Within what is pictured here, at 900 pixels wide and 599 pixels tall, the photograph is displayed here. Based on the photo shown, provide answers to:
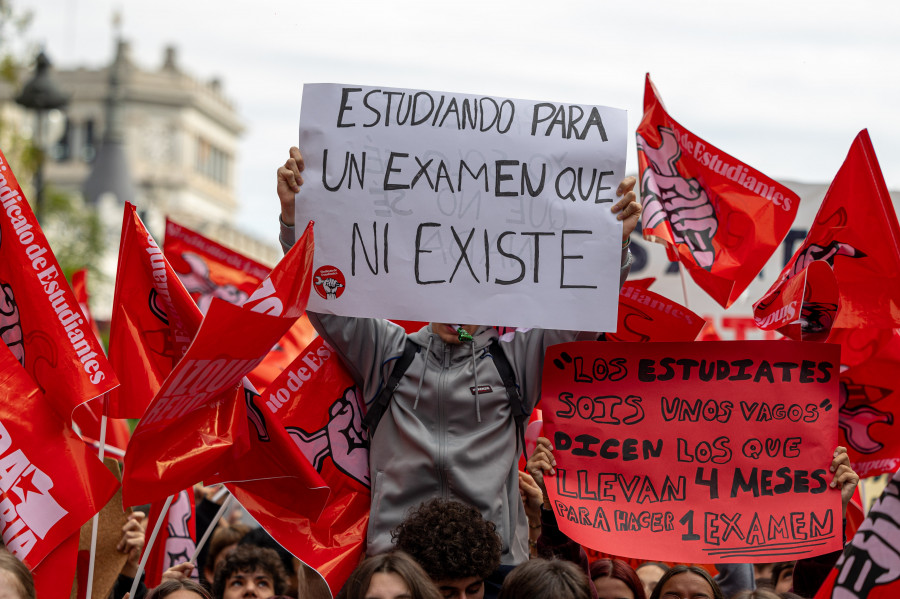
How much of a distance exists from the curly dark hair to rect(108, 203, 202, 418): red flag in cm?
99

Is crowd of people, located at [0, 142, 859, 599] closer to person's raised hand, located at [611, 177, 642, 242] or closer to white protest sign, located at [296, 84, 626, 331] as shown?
person's raised hand, located at [611, 177, 642, 242]

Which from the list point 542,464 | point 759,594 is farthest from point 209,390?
point 759,594

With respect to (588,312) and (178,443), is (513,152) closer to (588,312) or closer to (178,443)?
(588,312)

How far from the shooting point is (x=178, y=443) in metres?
4.25

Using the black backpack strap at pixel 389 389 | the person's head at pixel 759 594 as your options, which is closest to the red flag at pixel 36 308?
the black backpack strap at pixel 389 389

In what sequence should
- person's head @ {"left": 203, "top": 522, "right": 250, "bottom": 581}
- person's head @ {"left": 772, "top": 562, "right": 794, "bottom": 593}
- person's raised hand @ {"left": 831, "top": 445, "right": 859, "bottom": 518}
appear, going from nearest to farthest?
person's raised hand @ {"left": 831, "top": 445, "right": 859, "bottom": 518} < person's head @ {"left": 772, "top": 562, "right": 794, "bottom": 593} < person's head @ {"left": 203, "top": 522, "right": 250, "bottom": 581}

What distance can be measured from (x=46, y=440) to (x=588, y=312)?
5.97 feet

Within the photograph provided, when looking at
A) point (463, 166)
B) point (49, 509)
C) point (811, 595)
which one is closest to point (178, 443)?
point (49, 509)

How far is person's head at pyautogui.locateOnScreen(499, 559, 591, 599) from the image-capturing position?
411 centimetres

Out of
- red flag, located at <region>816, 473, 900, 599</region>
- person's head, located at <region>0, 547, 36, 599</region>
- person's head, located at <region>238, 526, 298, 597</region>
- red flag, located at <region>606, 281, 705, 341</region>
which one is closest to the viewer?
red flag, located at <region>816, 473, 900, 599</region>

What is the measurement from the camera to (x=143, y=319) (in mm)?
4672

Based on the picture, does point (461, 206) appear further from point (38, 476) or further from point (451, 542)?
point (38, 476)

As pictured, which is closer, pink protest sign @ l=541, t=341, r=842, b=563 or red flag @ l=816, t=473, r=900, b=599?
red flag @ l=816, t=473, r=900, b=599

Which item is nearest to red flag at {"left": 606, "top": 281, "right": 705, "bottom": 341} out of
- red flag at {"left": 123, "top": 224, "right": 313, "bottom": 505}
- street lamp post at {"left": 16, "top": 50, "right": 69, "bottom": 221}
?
red flag at {"left": 123, "top": 224, "right": 313, "bottom": 505}
